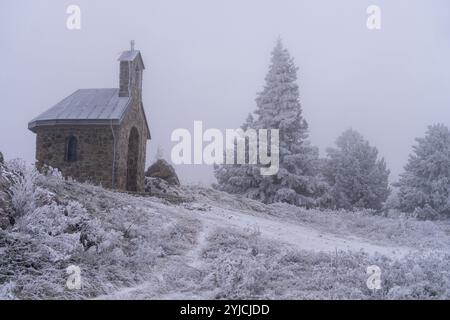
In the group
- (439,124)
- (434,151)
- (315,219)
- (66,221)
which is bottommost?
(315,219)

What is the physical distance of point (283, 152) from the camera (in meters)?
25.3

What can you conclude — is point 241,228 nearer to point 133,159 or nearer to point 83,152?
point 83,152

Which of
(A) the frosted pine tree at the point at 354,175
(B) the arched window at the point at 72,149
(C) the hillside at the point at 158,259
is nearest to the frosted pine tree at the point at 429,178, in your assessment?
(A) the frosted pine tree at the point at 354,175

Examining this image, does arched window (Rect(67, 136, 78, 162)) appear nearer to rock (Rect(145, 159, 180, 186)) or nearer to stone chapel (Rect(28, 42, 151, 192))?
stone chapel (Rect(28, 42, 151, 192))

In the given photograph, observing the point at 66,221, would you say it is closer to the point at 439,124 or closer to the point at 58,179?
the point at 58,179

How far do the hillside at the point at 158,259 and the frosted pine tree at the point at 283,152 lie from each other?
42.6ft

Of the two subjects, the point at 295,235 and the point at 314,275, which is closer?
the point at 314,275

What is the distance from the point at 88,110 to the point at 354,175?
60.6ft

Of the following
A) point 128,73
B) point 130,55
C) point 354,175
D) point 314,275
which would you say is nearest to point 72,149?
point 128,73

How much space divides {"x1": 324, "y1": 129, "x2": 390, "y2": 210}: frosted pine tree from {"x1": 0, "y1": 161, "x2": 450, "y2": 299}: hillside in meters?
17.7
